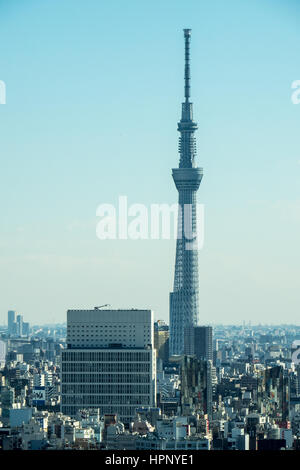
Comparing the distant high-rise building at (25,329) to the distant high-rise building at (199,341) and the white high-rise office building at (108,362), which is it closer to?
the white high-rise office building at (108,362)

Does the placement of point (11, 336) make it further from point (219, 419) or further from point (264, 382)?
point (219, 419)

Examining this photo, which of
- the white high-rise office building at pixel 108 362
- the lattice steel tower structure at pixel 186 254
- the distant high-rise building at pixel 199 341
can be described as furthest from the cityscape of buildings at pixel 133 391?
the lattice steel tower structure at pixel 186 254

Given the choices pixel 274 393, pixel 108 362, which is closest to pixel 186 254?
pixel 274 393

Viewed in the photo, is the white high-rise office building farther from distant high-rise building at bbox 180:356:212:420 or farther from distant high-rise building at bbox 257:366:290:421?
distant high-rise building at bbox 257:366:290:421

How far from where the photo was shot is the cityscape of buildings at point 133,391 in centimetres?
1476

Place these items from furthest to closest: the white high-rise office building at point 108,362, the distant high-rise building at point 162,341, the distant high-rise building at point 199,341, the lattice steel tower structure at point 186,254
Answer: the lattice steel tower structure at point 186,254 < the distant high-rise building at point 199,341 < the distant high-rise building at point 162,341 < the white high-rise office building at point 108,362

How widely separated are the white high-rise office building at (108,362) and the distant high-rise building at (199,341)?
14.3 meters

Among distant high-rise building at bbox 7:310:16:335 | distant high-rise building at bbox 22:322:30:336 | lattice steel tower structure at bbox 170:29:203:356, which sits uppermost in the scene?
lattice steel tower structure at bbox 170:29:203:356

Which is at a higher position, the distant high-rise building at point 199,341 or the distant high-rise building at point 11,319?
the distant high-rise building at point 199,341

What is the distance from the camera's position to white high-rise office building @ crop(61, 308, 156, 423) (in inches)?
913

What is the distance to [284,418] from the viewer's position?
20.2 meters

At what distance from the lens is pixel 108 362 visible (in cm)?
2389

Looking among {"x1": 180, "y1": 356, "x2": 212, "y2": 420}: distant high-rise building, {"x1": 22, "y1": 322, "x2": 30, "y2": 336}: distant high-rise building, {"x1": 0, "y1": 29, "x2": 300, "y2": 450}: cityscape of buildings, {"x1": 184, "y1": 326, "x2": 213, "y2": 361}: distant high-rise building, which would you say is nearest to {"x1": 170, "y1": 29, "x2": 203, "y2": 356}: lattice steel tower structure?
{"x1": 184, "y1": 326, "x2": 213, "y2": 361}: distant high-rise building

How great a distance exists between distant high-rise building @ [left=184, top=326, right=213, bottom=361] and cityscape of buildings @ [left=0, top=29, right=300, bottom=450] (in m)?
0.24
